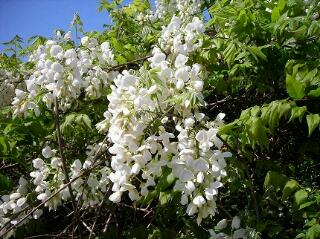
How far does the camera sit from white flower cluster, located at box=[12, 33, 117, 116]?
2.81m

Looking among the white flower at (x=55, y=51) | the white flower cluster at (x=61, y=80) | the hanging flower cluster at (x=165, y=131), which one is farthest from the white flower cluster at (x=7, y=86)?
the hanging flower cluster at (x=165, y=131)

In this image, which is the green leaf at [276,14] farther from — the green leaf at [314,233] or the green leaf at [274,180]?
the green leaf at [314,233]

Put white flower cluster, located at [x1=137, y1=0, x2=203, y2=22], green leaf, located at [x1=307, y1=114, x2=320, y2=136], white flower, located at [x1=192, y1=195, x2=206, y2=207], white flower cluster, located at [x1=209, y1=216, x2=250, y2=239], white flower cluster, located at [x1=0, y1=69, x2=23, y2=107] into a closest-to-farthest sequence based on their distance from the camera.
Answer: white flower, located at [x1=192, y1=195, x2=206, y2=207], green leaf, located at [x1=307, y1=114, x2=320, y2=136], white flower cluster, located at [x1=209, y1=216, x2=250, y2=239], white flower cluster, located at [x1=0, y1=69, x2=23, y2=107], white flower cluster, located at [x1=137, y1=0, x2=203, y2=22]

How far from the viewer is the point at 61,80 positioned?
2.80 metres

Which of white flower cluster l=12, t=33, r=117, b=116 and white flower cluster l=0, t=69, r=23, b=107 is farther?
white flower cluster l=0, t=69, r=23, b=107

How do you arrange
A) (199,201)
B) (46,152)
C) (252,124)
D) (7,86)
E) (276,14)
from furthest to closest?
(7,86), (46,152), (276,14), (252,124), (199,201)

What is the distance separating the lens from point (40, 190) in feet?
9.41

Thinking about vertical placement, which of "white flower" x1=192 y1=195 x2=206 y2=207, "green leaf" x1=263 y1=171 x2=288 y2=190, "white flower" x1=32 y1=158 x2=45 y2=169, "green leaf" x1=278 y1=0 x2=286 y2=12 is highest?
"green leaf" x1=278 y1=0 x2=286 y2=12

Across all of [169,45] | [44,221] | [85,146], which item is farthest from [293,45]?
[44,221]

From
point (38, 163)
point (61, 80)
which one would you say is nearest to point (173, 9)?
point (61, 80)

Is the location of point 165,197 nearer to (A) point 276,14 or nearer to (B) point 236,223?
(B) point 236,223

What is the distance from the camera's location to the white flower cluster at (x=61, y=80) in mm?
2809

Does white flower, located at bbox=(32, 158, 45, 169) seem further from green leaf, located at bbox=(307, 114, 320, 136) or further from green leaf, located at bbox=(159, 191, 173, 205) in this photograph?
green leaf, located at bbox=(307, 114, 320, 136)

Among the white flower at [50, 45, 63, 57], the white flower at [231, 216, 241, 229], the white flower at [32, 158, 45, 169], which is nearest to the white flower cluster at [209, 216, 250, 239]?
the white flower at [231, 216, 241, 229]
